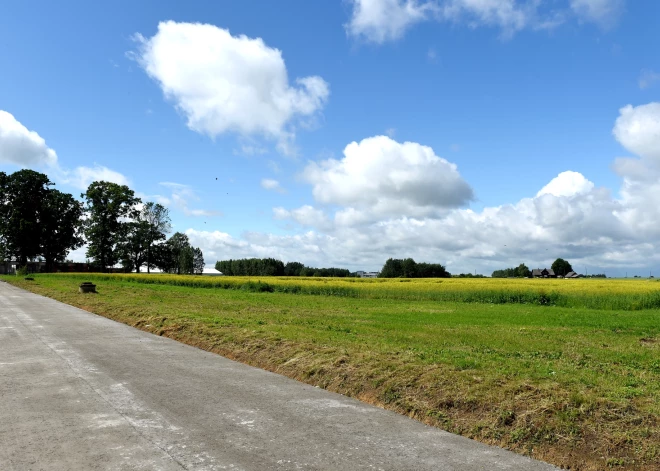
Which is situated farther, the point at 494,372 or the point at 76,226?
the point at 76,226

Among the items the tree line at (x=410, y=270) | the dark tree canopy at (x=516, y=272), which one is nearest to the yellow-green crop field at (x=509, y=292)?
the tree line at (x=410, y=270)

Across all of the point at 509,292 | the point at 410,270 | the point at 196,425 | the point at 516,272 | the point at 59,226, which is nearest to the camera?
the point at 196,425

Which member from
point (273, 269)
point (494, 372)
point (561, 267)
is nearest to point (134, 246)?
point (273, 269)

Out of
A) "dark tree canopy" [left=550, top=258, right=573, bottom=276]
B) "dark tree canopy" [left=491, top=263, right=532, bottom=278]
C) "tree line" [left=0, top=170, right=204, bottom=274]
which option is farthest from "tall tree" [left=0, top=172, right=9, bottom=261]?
"dark tree canopy" [left=550, top=258, right=573, bottom=276]

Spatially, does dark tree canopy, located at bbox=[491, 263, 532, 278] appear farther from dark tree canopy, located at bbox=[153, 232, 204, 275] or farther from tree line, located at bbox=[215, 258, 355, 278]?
dark tree canopy, located at bbox=[153, 232, 204, 275]

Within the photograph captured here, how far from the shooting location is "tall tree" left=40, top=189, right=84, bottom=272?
8869 centimetres

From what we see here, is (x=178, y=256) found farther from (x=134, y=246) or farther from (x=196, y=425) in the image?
(x=196, y=425)

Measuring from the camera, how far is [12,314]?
65.0ft

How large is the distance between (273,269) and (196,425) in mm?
111831

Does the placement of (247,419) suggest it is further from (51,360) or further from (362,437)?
(51,360)

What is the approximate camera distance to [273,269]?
384 ft

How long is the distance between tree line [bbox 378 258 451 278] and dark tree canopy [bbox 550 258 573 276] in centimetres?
6257

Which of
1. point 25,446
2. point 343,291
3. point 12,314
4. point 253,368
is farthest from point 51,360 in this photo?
point 343,291

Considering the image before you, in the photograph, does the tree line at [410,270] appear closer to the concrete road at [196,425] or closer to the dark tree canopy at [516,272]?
the dark tree canopy at [516,272]
